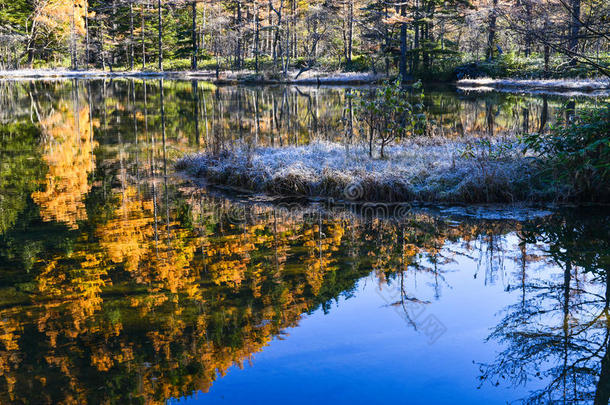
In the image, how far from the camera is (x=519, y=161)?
9.66 m

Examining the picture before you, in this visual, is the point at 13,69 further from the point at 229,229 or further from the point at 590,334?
the point at 590,334

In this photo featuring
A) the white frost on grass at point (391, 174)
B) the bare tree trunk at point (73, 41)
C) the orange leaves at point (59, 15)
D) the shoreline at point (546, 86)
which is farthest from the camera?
the orange leaves at point (59, 15)

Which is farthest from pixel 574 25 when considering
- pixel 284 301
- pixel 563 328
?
pixel 284 301

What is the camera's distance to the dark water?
438 cm

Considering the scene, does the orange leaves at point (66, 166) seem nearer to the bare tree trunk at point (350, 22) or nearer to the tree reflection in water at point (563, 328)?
the tree reflection in water at point (563, 328)

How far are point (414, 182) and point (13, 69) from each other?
5874 centimetres

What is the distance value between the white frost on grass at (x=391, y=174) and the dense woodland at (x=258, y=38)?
27.9 m

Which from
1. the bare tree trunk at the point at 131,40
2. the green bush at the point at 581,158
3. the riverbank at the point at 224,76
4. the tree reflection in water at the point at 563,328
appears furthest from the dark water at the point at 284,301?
the bare tree trunk at the point at 131,40

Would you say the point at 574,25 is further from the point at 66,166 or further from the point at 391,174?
the point at 66,166

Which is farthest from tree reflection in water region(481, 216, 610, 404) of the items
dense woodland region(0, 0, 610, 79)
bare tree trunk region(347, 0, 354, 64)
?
bare tree trunk region(347, 0, 354, 64)

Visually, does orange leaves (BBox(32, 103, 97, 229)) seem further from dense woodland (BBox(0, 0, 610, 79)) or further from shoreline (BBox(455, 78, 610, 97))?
dense woodland (BBox(0, 0, 610, 79))

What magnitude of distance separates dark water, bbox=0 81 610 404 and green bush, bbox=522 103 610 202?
1.63 feet

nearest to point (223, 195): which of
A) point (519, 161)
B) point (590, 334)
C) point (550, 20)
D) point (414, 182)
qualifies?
point (414, 182)

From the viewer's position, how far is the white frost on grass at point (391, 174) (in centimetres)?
924
